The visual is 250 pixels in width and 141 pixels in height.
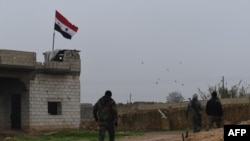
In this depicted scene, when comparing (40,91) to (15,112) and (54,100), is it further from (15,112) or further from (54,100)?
(15,112)

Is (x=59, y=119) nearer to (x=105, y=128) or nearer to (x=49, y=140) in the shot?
(x=49, y=140)

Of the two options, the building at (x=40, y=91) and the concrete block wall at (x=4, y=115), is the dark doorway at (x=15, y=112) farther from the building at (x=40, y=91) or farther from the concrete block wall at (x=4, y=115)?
the concrete block wall at (x=4, y=115)

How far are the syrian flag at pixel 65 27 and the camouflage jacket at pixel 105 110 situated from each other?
14284 millimetres

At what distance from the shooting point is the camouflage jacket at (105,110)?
12523 millimetres

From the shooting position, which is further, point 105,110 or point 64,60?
point 64,60

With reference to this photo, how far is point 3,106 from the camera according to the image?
25.7m

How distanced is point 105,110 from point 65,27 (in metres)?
14.5

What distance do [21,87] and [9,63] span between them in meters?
2.15

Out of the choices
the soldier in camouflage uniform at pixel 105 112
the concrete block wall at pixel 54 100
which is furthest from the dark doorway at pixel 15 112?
the soldier in camouflage uniform at pixel 105 112

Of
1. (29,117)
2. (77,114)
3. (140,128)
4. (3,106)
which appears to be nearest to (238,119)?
(140,128)

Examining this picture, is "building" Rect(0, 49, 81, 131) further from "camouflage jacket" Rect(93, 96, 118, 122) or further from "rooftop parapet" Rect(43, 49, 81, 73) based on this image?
"camouflage jacket" Rect(93, 96, 118, 122)

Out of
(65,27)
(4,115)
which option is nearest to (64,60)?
(65,27)

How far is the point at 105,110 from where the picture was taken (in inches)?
493

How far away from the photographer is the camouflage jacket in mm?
12523
